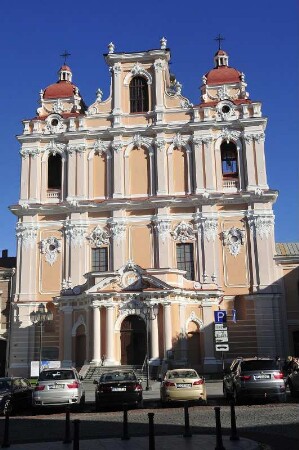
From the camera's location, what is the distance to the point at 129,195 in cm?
4441

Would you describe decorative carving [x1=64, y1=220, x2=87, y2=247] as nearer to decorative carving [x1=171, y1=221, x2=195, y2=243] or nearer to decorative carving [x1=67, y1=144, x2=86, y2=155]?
decorative carving [x1=67, y1=144, x2=86, y2=155]

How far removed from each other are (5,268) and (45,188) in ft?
30.6

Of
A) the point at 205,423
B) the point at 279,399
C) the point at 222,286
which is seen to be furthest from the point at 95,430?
the point at 222,286

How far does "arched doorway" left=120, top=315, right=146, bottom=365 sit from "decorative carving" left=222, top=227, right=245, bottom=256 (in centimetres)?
948

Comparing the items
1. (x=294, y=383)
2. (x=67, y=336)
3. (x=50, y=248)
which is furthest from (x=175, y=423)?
(x=50, y=248)

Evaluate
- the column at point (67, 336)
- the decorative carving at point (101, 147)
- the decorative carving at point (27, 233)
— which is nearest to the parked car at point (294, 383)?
the column at point (67, 336)

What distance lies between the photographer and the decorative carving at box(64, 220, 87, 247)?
143ft

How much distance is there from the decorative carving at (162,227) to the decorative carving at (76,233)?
5.70 m

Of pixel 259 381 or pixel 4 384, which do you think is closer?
pixel 259 381

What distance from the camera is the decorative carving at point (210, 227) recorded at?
140 feet

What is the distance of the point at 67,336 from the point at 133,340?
5157mm

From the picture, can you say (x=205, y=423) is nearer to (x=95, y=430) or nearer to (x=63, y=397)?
(x=95, y=430)

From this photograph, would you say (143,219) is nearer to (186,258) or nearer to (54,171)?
(186,258)

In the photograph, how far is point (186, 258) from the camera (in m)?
42.7
